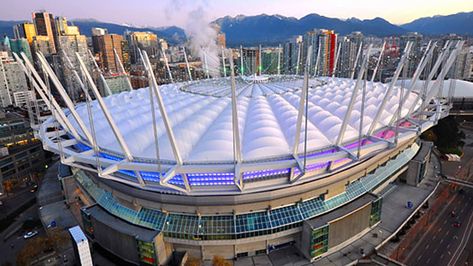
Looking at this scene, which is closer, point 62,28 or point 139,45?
point 139,45

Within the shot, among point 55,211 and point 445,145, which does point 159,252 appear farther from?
point 445,145

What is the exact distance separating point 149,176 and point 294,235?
17.1 m

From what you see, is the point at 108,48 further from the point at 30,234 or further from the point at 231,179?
the point at 231,179

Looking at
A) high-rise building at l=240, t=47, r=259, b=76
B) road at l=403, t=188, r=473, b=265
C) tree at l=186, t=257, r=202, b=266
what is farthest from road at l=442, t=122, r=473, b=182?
tree at l=186, t=257, r=202, b=266

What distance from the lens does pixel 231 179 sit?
2928cm

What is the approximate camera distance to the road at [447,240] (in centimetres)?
3175

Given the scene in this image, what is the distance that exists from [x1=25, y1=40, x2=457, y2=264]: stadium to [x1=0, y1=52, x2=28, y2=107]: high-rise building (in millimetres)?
86397

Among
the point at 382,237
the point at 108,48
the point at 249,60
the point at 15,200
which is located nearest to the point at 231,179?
the point at 382,237

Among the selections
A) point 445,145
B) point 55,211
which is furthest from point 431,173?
point 55,211

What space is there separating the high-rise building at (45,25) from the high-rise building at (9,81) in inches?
2892

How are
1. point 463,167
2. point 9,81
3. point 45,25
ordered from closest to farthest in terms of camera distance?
point 463,167
point 9,81
point 45,25

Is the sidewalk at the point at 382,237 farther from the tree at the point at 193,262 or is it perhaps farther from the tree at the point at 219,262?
the tree at the point at 193,262

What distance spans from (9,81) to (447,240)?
13088cm

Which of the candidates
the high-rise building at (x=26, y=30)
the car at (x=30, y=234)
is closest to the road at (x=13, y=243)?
the car at (x=30, y=234)
